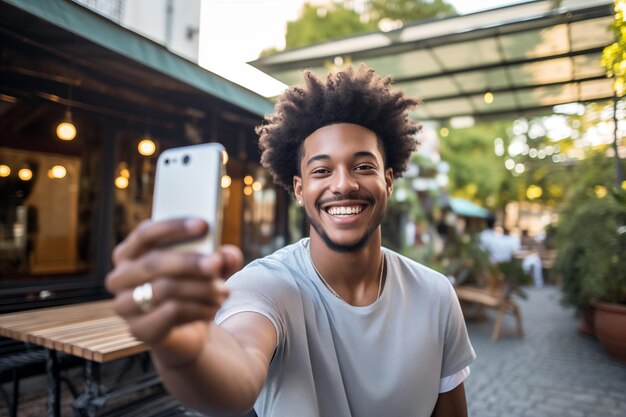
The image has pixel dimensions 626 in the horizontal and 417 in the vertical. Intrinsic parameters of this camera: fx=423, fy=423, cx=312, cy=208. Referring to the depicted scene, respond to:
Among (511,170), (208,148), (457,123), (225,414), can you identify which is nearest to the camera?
(208,148)

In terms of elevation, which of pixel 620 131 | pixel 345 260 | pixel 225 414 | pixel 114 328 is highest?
pixel 620 131

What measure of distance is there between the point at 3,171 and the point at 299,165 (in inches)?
187

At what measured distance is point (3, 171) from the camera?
502 cm

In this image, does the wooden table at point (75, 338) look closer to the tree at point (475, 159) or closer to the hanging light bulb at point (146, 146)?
the hanging light bulb at point (146, 146)

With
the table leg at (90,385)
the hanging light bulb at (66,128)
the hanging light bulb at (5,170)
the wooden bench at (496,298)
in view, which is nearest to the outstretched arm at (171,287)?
the table leg at (90,385)

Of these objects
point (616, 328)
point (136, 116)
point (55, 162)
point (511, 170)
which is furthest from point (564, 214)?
point (511, 170)

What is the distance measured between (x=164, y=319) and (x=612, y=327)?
6.55m

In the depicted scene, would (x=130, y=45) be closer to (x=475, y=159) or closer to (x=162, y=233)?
(x=162, y=233)

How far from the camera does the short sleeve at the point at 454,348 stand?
1.74 metres

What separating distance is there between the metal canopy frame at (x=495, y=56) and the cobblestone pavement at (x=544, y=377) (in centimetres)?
385

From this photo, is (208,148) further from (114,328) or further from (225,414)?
(114,328)

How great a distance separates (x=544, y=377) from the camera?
5.32 metres

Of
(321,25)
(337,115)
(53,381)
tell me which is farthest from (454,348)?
(321,25)

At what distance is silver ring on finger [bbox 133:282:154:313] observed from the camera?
728mm
